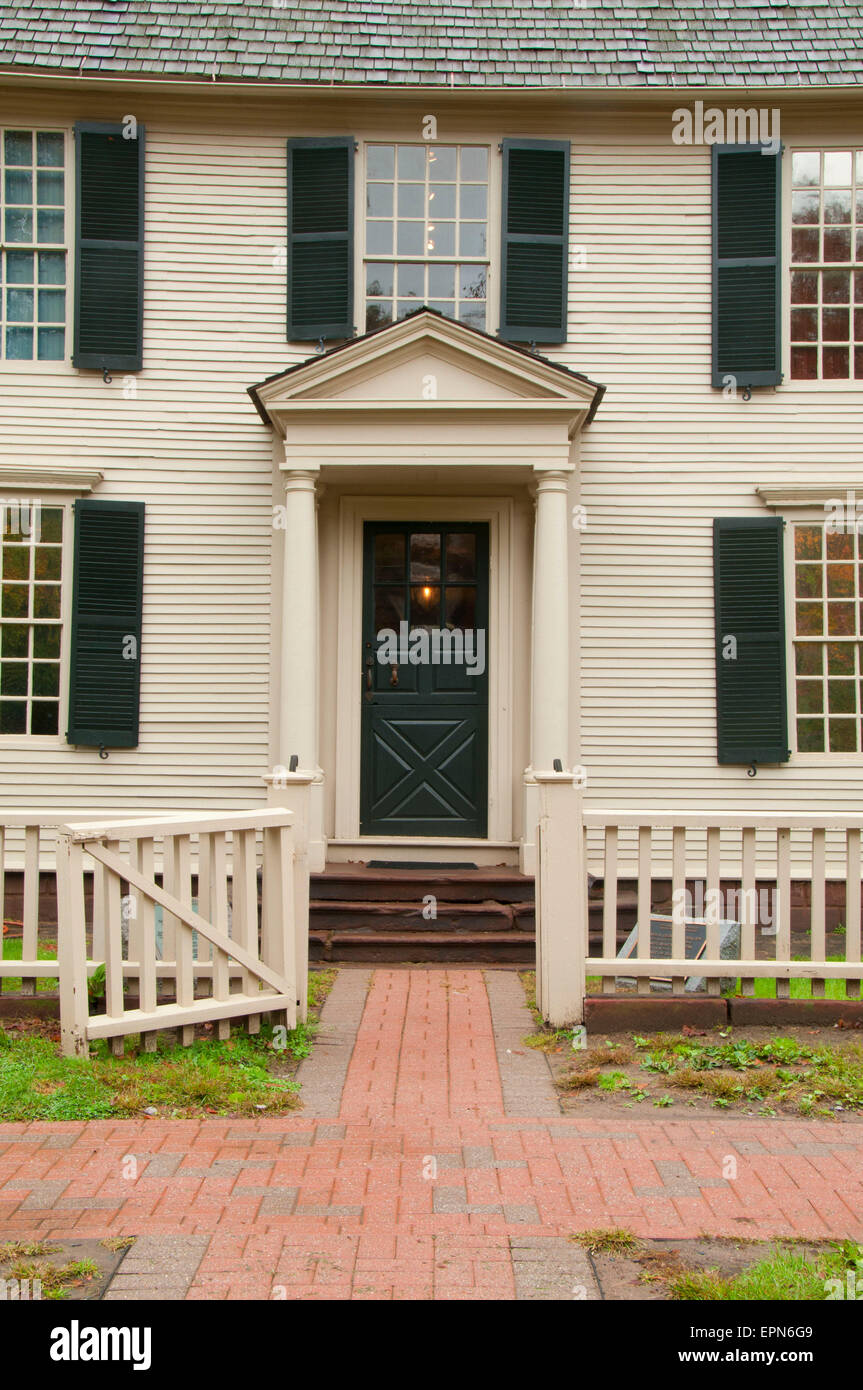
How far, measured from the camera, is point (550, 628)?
8383 millimetres

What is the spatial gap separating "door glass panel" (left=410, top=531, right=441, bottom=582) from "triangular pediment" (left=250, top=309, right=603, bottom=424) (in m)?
1.29

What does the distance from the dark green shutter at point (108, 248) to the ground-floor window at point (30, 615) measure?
4.23 ft

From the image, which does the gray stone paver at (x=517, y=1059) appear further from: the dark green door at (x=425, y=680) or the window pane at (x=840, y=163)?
the window pane at (x=840, y=163)

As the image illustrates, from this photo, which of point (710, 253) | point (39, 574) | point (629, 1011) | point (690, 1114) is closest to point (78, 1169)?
point (690, 1114)

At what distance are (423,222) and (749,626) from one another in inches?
161

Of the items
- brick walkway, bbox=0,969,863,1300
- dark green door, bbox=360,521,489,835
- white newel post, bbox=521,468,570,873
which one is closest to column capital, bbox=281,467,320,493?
dark green door, bbox=360,521,489,835

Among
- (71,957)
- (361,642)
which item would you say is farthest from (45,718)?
(71,957)

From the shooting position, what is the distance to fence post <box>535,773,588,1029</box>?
6.01 m

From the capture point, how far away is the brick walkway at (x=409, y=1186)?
3424 millimetres

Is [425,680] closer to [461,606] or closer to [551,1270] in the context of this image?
[461,606]

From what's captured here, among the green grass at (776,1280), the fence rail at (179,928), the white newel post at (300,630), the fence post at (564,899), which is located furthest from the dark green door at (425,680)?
the green grass at (776,1280)

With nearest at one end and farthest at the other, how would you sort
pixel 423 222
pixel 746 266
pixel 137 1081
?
pixel 137 1081 → pixel 746 266 → pixel 423 222

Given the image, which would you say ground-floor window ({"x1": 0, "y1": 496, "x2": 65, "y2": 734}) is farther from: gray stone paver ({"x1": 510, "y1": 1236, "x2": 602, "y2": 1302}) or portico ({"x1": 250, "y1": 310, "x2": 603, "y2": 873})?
gray stone paver ({"x1": 510, "y1": 1236, "x2": 602, "y2": 1302})

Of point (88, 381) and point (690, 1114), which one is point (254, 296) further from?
point (690, 1114)
